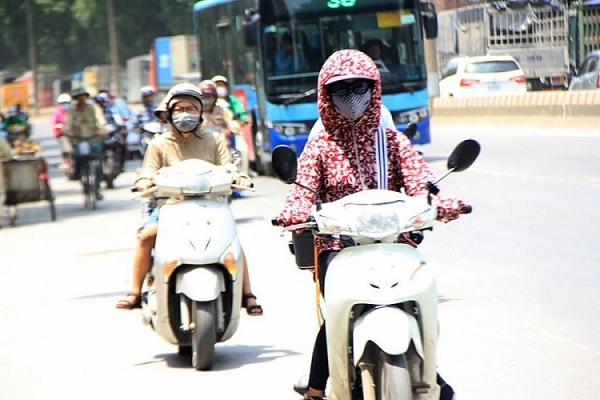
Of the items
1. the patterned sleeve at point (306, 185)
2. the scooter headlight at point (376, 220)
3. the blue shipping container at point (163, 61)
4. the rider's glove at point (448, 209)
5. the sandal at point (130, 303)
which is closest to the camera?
the scooter headlight at point (376, 220)

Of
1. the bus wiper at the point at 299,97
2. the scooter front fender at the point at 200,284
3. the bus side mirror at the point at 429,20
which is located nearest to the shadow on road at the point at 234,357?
the scooter front fender at the point at 200,284

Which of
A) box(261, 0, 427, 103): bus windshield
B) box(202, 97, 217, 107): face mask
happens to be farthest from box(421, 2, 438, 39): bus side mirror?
box(202, 97, 217, 107): face mask

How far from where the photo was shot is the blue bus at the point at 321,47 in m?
20.1

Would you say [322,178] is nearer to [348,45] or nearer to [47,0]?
[348,45]

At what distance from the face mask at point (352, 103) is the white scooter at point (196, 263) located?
2265 mm

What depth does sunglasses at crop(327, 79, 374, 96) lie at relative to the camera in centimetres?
512

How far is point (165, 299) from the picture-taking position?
7.27 m

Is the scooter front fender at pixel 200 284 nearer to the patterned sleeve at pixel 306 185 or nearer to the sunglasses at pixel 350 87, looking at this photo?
the patterned sleeve at pixel 306 185

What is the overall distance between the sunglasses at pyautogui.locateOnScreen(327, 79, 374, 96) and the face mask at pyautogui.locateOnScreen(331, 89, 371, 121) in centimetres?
1

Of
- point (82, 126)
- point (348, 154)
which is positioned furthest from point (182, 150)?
point (82, 126)

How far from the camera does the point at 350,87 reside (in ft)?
16.8

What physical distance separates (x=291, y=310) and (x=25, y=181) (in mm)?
9490

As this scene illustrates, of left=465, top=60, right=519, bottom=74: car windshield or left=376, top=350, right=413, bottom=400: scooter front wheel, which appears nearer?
left=376, top=350, right=413, bottom=400: scooter front wheel

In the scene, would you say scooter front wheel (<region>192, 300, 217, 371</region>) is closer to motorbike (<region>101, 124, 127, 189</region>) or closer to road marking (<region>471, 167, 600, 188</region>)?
road marking (<region>471, 167, 600, 188</region>)
